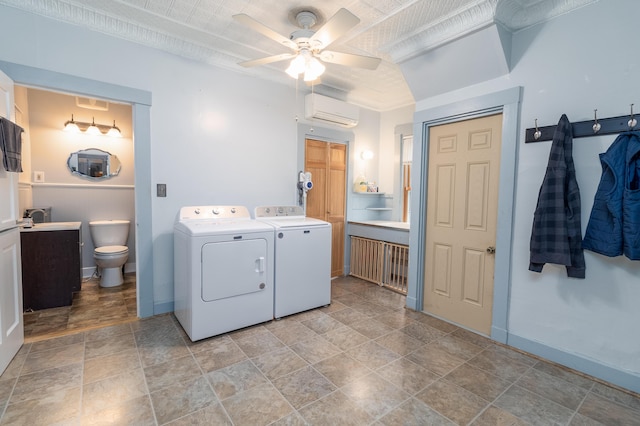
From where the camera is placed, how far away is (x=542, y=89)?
2221mm

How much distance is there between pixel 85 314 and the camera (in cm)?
286

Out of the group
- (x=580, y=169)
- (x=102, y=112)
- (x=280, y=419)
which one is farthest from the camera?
(x=102, y=112)

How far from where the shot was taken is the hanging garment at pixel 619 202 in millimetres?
1772

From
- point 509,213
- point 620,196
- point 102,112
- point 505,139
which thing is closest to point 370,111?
point 505,139

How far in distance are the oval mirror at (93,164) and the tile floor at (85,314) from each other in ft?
4.83

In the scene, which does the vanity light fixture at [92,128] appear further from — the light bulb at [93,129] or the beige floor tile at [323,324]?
the beige floor tile at [323,324]

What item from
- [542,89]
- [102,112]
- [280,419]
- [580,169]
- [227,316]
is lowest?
[280,419]

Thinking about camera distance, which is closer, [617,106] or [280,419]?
[280,419]

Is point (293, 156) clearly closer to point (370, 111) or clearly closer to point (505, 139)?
point (370, 111)

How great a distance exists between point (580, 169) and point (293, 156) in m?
2.71

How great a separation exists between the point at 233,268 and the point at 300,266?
71 centimetres

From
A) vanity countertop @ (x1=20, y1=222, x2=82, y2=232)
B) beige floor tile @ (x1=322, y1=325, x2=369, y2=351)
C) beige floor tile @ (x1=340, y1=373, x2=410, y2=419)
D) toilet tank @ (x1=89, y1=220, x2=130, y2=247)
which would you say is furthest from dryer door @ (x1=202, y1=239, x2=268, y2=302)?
toilet tank @ (x1=89, y1=220, x2=130, y2=247)

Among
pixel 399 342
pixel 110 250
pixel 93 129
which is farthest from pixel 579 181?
pixel 93 129

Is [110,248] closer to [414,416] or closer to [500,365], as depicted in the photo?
[414,416]
